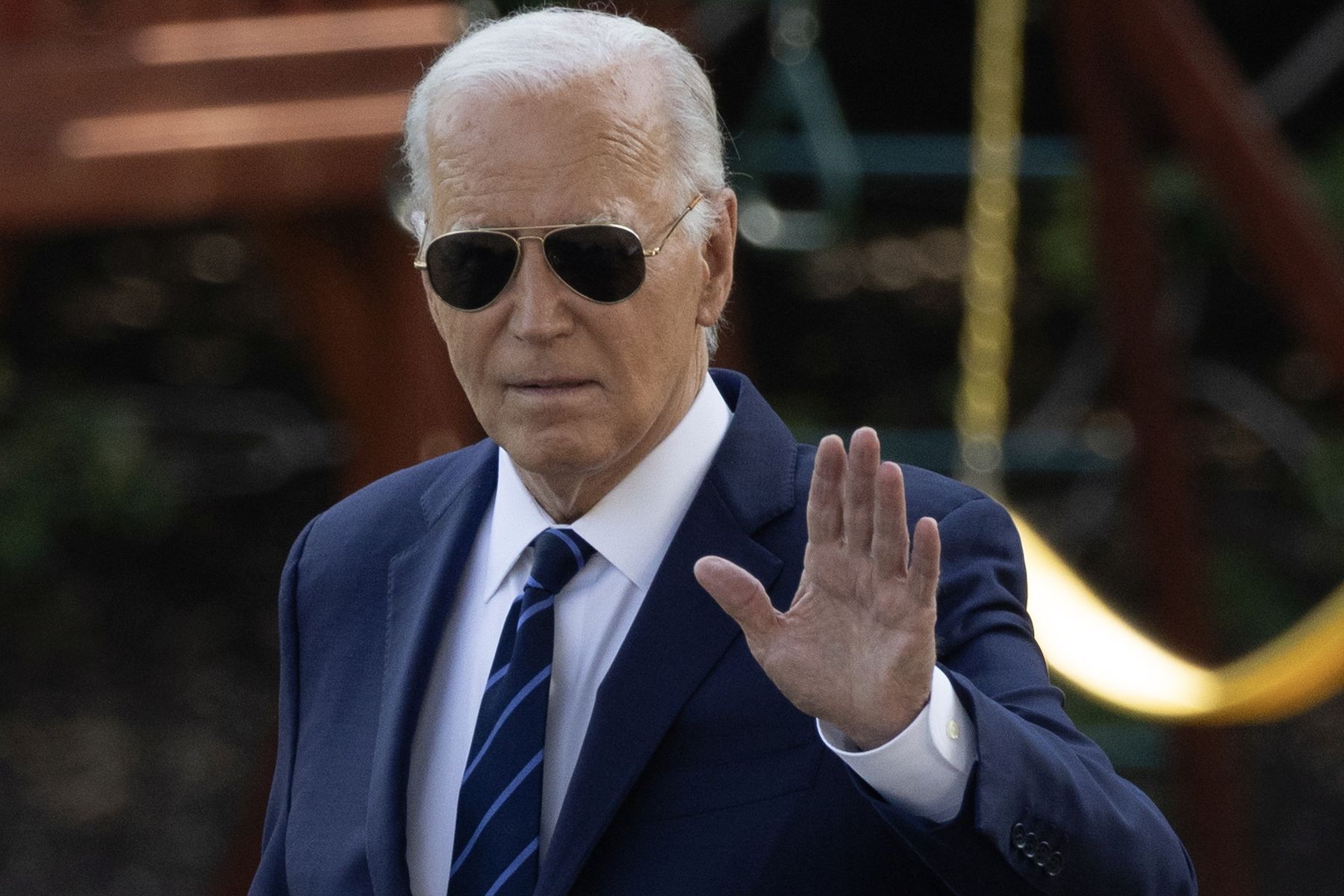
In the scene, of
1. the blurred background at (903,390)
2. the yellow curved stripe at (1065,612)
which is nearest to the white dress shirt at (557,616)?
the yellow curved stripe at (1065,612)

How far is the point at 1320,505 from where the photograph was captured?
6.39 metres

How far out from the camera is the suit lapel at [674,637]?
1631 millimetres

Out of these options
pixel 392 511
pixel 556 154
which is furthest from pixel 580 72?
pixel 392 511

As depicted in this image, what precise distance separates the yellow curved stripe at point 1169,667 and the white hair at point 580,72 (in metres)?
2.13

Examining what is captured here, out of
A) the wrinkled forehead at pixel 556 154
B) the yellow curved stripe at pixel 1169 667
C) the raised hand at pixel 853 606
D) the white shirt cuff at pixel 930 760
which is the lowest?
the yellow curved stripe at pixel 1169 667

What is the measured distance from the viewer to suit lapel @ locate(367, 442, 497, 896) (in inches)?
69.6

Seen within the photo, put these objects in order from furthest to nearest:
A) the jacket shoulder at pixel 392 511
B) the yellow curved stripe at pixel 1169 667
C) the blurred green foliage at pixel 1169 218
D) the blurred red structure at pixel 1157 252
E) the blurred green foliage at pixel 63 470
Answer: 1. the blurred green foliage at pixel 1169 218
2. the blurred green foliage at pixel 63 470
3. the blurred red structure at pixel 1157 252
4. the yellow curved stripe at pixel 1169 667
5. the jacket shoulder at pixel 392 511

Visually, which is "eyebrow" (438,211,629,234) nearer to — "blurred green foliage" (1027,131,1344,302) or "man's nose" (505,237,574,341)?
"man's nose" (505,237,574,341)

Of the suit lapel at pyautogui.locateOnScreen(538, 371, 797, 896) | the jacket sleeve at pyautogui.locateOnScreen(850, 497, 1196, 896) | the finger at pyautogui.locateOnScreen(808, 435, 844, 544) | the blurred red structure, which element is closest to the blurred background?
the blurred red structure

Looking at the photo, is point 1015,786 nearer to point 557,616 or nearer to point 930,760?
point 930,760

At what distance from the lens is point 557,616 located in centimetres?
181

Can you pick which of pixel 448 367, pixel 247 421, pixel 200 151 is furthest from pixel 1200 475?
pixel 200 151

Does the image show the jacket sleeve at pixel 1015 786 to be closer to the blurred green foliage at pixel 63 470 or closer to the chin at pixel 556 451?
the chin at pixel 556 451

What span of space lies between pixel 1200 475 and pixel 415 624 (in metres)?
6.01
